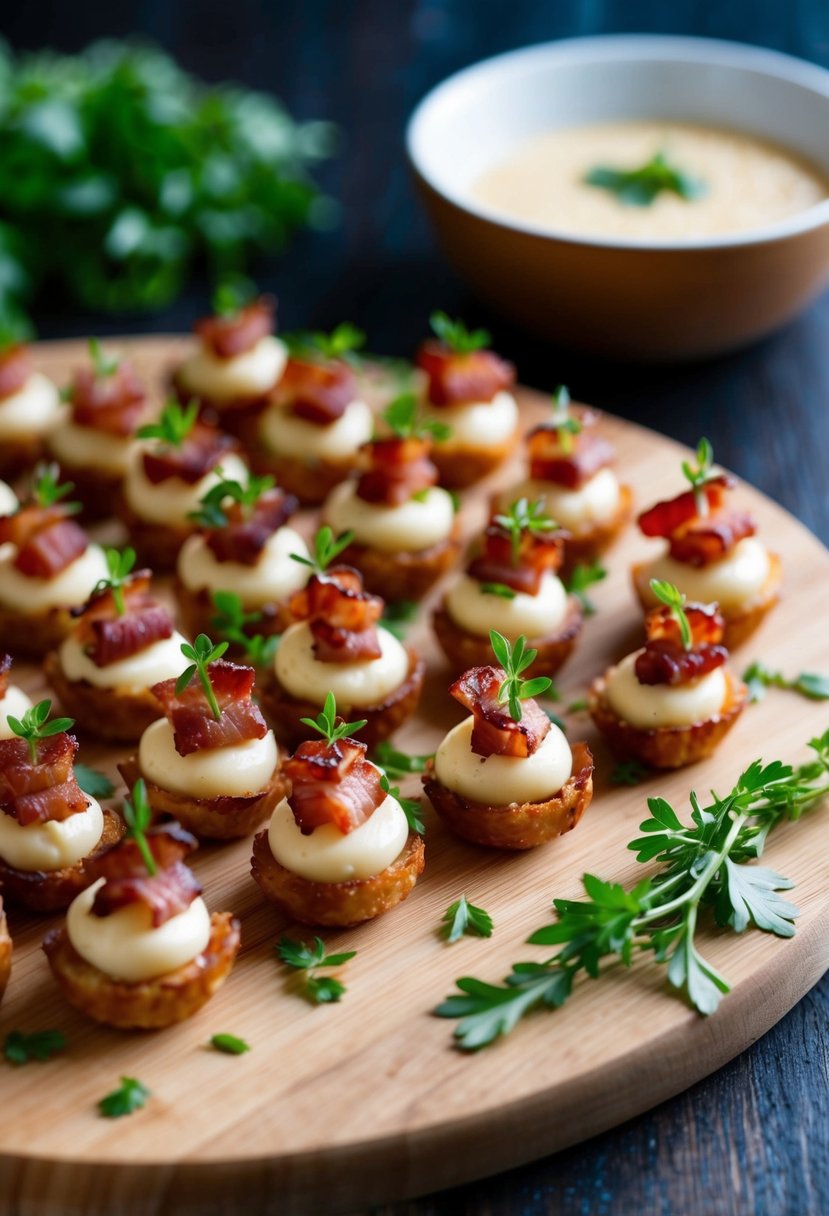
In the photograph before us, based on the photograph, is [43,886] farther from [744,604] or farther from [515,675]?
[744,604]

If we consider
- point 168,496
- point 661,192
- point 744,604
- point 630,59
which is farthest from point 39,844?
point 630,59

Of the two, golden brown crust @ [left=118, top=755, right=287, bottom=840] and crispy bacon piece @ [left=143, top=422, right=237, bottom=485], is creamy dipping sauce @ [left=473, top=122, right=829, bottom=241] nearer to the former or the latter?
crispy bacon piece @ [left=143, top=422, right=237, bottom=485]

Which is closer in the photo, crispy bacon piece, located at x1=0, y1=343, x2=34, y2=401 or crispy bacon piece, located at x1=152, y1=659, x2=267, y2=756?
crispy bacon piece, located at x1=152, y1=659, x2=267, y2=756

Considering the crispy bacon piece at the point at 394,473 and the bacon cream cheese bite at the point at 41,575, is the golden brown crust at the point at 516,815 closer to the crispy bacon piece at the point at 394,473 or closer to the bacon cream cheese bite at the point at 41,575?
the crispy bacon piece at the point at 394,473

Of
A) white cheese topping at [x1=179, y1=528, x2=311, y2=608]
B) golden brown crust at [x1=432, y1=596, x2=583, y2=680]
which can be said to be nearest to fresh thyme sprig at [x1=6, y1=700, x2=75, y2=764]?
white cheese topping at [x1=179, y1=528, x2=311, y2=608]

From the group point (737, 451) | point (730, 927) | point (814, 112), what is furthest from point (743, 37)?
point (730, 927)

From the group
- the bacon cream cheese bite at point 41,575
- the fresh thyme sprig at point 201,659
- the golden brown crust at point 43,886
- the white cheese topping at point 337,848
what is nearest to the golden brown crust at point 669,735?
the white cheese topping at point 337,848
